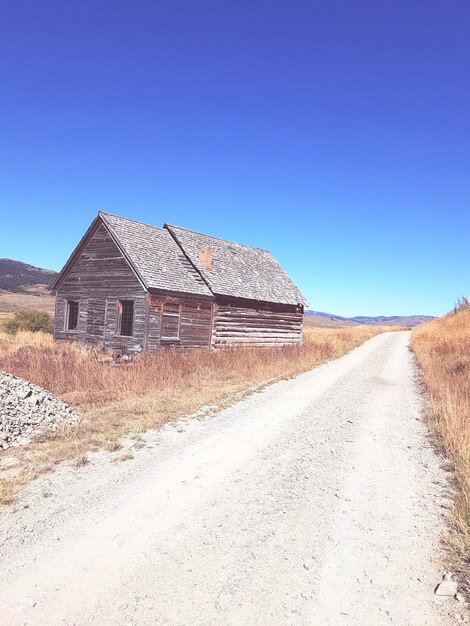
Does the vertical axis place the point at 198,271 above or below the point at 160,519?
above

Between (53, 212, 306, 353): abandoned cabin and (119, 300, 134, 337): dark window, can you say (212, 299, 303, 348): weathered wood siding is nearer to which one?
(53, 212, 306, 353): abandoned cabin

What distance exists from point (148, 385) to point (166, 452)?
17.2 feet

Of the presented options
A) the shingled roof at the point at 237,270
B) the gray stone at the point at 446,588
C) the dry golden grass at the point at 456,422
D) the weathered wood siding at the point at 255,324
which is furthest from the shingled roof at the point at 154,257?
the gray stone at the point at 446,588

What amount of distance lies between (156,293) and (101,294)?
11.5 ft

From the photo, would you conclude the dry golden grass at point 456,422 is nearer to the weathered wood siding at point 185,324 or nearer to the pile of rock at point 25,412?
the pile of rock at point 25,412

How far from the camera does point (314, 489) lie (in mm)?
5160

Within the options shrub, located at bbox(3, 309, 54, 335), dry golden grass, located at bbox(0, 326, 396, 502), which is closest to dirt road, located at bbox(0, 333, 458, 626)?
dry golden grass, located at bbox(0, 326, 396, 502)

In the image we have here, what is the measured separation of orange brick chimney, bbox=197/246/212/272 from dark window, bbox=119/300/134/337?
4.65 m

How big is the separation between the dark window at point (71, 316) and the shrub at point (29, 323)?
950 cm

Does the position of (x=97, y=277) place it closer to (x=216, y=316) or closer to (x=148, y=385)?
(x=216, y=316)

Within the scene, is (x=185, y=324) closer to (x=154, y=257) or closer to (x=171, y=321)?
(x=171, y=321)

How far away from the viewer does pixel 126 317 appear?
2031 centimetres

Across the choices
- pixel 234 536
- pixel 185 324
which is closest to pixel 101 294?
pixel 185 324

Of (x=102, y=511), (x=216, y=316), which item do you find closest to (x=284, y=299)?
(x=216, y=316)
